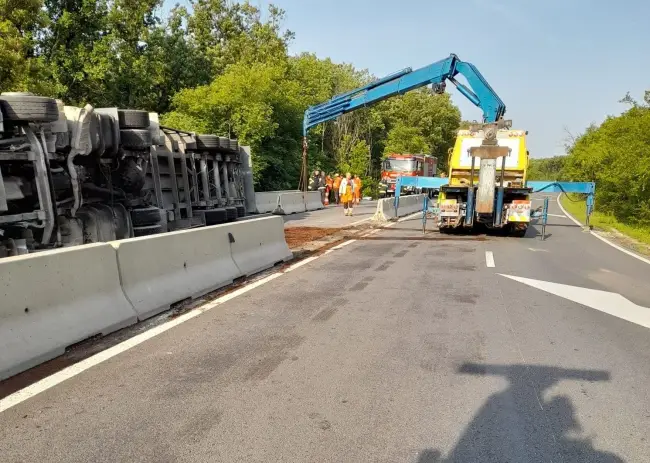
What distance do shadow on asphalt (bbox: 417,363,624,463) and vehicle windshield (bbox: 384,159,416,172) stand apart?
3717 centimetres

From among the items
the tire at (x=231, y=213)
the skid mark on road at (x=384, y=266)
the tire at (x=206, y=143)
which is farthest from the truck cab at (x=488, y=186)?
the tire at (x=206, y=143)

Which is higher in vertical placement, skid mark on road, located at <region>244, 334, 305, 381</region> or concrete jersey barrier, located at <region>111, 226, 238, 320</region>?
concrete jersey barrier, located at <region>111, 226, 238, 320</region>

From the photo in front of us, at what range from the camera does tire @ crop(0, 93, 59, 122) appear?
6703mm

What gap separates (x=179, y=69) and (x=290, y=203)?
14.5 m

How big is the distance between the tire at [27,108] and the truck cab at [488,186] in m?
10.6

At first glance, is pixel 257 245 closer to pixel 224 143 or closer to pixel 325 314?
pixel 325 314

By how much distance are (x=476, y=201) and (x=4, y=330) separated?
12.6 metres

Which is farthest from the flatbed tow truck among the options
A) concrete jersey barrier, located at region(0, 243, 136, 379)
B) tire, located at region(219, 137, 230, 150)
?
concrete jersey barrier, located at region(0, 243, 136, 379)

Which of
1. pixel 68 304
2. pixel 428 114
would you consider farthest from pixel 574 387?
pixel 428 114

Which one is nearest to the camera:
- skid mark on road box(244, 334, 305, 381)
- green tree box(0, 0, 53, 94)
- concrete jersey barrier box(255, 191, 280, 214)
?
skid mark on road box(244, 334, 305, 381)

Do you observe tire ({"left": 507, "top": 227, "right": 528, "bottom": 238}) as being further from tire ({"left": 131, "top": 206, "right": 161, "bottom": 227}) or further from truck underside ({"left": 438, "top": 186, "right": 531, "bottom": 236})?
tire ({"left": 131, "top": 206, "right": 161, "bottom": 227})

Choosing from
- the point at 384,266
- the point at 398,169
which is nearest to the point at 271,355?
the point at 384,266

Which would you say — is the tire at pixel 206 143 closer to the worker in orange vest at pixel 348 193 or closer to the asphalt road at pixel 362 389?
the asphalt road at pixel 362 389

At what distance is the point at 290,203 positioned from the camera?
83.0 feet
